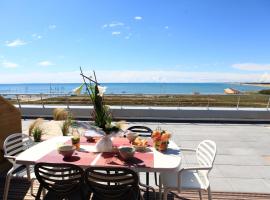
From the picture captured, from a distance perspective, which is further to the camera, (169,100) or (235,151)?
(169,100)

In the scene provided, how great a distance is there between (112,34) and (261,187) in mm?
18404

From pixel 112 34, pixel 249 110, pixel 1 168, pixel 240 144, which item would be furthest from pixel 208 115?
Result: pixel 112 34

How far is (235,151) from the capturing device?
570 centimetres

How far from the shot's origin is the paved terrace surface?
13.2 ft

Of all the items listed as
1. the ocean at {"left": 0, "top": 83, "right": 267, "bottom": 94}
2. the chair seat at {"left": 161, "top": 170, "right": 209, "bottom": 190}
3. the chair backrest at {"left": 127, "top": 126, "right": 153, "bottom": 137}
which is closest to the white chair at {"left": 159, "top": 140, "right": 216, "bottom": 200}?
the chair seat at {"left": 161, "top": 170, "right": 209, "bottom": 190}

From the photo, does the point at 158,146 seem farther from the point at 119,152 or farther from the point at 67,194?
the point at 67,194

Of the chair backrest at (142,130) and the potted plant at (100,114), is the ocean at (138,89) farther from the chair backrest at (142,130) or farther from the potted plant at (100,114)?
the chair backrest at (142,130)

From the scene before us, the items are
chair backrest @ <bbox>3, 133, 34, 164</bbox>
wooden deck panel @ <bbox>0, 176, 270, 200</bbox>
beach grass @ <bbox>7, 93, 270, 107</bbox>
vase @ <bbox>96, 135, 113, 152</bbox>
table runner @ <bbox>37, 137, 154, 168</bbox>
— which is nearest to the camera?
table runner @ <bbox>37, 137, 154, 168</bbox>

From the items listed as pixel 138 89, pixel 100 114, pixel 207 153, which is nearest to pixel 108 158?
pixel 100 114

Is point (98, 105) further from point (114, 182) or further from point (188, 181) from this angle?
point (188, 181)

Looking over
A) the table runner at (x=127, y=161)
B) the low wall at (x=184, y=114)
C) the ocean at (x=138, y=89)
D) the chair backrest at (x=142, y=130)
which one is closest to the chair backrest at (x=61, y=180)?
the table runner at (x=127, y=161)

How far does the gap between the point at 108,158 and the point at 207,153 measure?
1116mm

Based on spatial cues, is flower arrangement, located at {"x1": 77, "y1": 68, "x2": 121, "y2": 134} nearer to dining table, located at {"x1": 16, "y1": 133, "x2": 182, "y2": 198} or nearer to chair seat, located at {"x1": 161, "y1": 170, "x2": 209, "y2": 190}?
dining table, located at {"x1": 16, "y1": 133, "x2": 182, "y2": 198}

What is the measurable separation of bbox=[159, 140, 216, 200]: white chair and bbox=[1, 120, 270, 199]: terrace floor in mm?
733
